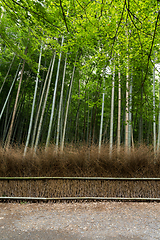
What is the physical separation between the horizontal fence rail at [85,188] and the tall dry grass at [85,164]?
0.76 ft

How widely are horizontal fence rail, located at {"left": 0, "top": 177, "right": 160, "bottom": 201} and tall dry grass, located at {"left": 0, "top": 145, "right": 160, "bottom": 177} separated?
232 millimetres

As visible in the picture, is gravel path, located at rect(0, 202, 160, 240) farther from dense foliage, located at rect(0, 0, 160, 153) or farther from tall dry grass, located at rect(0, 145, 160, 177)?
dense foliage, located at rect(0, 0, 160, 153)

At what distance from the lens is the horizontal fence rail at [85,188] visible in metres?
3.53

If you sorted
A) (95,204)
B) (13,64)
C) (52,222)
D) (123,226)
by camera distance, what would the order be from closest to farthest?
(123,226) < (52,222) < (95,204) < (13,64)

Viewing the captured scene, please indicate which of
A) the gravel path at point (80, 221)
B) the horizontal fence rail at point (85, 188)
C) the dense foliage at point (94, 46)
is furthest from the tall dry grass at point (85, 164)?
the dense foliage at point (94, 46)

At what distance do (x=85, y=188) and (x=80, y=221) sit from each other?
95 cm

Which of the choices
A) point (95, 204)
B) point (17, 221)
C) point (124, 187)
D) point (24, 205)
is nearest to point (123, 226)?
point (95, 204)

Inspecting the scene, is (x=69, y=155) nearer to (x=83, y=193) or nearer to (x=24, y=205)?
(x=83, y=193)

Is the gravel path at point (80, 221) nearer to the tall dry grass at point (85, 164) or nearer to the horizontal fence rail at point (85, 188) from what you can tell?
the horizontal fence rail at point (85, 188)

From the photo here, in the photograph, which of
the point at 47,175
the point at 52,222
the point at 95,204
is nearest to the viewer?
the point at 52,222

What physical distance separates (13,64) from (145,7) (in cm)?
676

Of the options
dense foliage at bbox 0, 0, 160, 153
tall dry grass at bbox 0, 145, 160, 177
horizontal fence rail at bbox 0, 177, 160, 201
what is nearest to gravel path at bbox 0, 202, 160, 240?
horizontal fence rail at bbox 0, 177, 160, 201

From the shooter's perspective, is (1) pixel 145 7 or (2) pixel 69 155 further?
(2) pixel 69 155

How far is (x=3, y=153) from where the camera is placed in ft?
13.7
